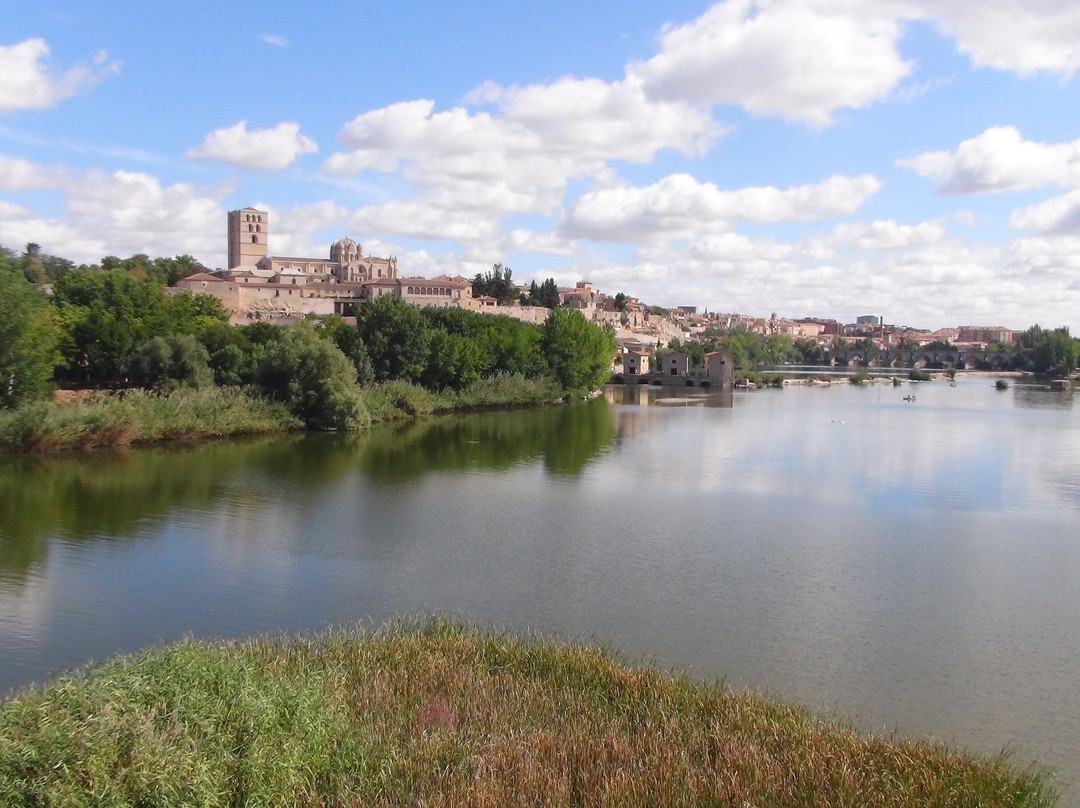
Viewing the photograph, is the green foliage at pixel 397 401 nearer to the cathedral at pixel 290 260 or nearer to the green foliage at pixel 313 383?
the green foliage at pixel 313 383

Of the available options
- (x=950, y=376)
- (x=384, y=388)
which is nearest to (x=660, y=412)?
(x=384, y=388)

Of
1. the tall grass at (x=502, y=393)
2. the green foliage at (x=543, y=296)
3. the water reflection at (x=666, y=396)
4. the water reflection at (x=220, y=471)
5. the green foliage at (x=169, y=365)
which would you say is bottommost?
the water reflection at (x=220, y=471)

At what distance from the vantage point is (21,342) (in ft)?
66.4

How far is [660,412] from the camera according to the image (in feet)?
131

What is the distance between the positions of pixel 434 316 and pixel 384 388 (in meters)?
7.81

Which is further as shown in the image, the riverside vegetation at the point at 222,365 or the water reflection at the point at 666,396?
the water reflection at the point at 666,396

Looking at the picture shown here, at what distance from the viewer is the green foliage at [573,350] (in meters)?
43.0

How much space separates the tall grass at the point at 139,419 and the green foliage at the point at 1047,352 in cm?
7705

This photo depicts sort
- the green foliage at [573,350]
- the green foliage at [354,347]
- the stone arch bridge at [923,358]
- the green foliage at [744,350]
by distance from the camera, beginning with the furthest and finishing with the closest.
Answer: the stone arch bridge at [923,358]
the green foliage at [744,350]
the green foliage at [573,350]
the green foliage at [354,347]

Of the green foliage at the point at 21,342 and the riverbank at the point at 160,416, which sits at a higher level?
the green foliage at the point at 21,342

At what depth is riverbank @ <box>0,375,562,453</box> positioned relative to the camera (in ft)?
66.5

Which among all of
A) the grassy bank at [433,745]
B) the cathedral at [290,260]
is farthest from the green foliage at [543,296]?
the grassy bank at [433,745]

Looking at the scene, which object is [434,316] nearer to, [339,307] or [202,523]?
[339,307]

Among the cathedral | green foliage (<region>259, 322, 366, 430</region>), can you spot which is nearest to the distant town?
the cathedral
